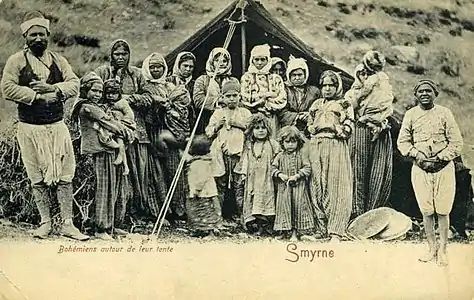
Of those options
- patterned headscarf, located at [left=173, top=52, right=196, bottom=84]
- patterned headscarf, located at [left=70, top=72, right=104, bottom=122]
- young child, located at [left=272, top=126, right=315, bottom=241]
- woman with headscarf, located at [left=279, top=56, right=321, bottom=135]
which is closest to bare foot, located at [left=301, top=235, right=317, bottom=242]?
young child, located at [left=272, top=126, right=315, bottom=241]

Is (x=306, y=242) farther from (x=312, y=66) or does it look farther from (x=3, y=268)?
(x=3, y=268)

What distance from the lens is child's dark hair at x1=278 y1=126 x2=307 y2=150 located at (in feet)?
5.79

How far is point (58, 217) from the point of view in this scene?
68.4 inches

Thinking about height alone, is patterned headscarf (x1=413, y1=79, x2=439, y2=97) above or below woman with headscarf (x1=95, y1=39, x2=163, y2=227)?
above

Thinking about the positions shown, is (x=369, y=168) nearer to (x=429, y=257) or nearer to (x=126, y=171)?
(x=429, y=257)

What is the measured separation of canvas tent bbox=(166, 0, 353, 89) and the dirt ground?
40 cm

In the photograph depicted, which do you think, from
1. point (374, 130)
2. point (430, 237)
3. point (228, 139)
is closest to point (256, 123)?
point (228, 139)

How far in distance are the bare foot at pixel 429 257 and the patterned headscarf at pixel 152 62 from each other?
2.39ft

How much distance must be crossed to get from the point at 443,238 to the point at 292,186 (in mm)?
372

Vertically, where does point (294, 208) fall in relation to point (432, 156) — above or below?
below

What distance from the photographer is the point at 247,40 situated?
178 centimetres

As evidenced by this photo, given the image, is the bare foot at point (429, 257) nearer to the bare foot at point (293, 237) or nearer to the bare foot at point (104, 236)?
the bare foot at point (293, 237)

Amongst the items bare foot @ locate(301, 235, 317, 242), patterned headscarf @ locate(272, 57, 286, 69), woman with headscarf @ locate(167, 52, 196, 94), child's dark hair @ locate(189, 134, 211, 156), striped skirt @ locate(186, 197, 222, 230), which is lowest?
bare foot @ locate(301, 235, 317, 242)

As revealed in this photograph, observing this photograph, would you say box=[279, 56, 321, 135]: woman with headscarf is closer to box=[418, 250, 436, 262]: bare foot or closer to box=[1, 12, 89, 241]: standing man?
box=[418, 250, 436, 262]: bare foot
